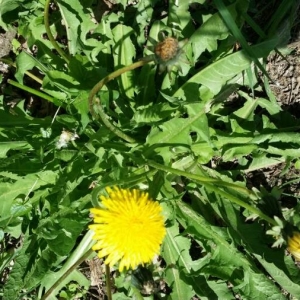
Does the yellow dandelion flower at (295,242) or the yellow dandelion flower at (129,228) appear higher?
the yellow dandelion flower at (295,242)

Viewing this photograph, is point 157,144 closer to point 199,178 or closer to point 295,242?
point 199,178

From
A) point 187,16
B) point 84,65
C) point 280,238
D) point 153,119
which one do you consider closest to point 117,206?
point 153,119

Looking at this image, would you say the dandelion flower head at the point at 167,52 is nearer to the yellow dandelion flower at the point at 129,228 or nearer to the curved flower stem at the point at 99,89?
the curved flower stem at the point at 99,89

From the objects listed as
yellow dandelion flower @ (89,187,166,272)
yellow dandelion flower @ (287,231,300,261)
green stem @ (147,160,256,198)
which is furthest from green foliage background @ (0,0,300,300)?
yellow dandelion flower @ (287,231,300,261)

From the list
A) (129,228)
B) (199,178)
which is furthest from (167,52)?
(129,228)

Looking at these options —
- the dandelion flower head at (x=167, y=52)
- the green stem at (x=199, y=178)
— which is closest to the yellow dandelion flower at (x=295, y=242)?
the green stem at (x=199, y=178)

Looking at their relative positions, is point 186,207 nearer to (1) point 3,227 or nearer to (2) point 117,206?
(2) point 117,206

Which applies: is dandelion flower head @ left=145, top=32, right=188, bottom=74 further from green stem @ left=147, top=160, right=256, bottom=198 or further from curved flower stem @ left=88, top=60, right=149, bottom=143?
green stem @ left=147, top=160, right=256, bottom=198
